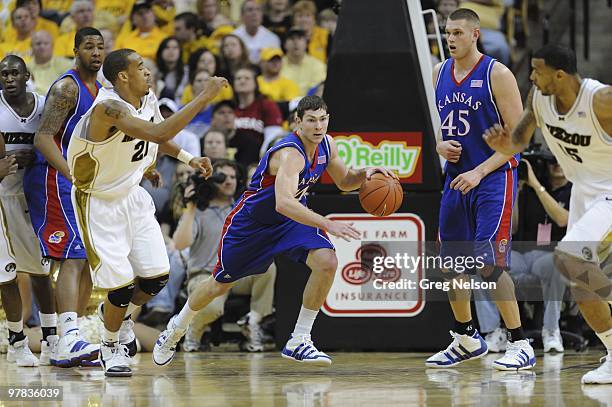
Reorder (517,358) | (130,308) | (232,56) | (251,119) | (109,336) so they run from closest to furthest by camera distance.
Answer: (109,336) < (517,358) < (130,308) < (251,119) < (232,56)

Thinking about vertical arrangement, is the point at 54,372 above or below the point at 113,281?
below

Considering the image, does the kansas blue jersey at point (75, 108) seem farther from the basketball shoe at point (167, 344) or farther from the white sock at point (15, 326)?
the basketball shoe at point (167, 344)

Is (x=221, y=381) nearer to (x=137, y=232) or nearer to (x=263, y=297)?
(x=137, y=232)

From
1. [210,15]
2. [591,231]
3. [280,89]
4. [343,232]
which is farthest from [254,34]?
[591,231]

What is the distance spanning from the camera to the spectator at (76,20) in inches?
535

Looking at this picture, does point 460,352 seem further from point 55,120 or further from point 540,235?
point 55,120

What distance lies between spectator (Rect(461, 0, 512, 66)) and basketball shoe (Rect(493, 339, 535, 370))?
5237 millimetres

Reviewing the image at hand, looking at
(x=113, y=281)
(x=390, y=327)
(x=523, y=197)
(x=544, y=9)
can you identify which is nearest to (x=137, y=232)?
(x=113, y=281)

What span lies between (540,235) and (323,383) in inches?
145

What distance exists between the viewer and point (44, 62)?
13.1 metres

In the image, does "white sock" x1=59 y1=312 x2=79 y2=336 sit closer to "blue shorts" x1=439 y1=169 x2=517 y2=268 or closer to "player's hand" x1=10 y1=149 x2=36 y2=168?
"player's hand" x1=10 y1=149 x2=36 y2=168

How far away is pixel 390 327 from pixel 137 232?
2.71 metres

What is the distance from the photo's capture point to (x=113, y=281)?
6855mm

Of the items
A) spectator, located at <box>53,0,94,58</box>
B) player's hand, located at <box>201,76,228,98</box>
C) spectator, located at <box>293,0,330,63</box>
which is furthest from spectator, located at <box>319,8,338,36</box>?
player's hand, located at <box>201,76,228,98</box>
